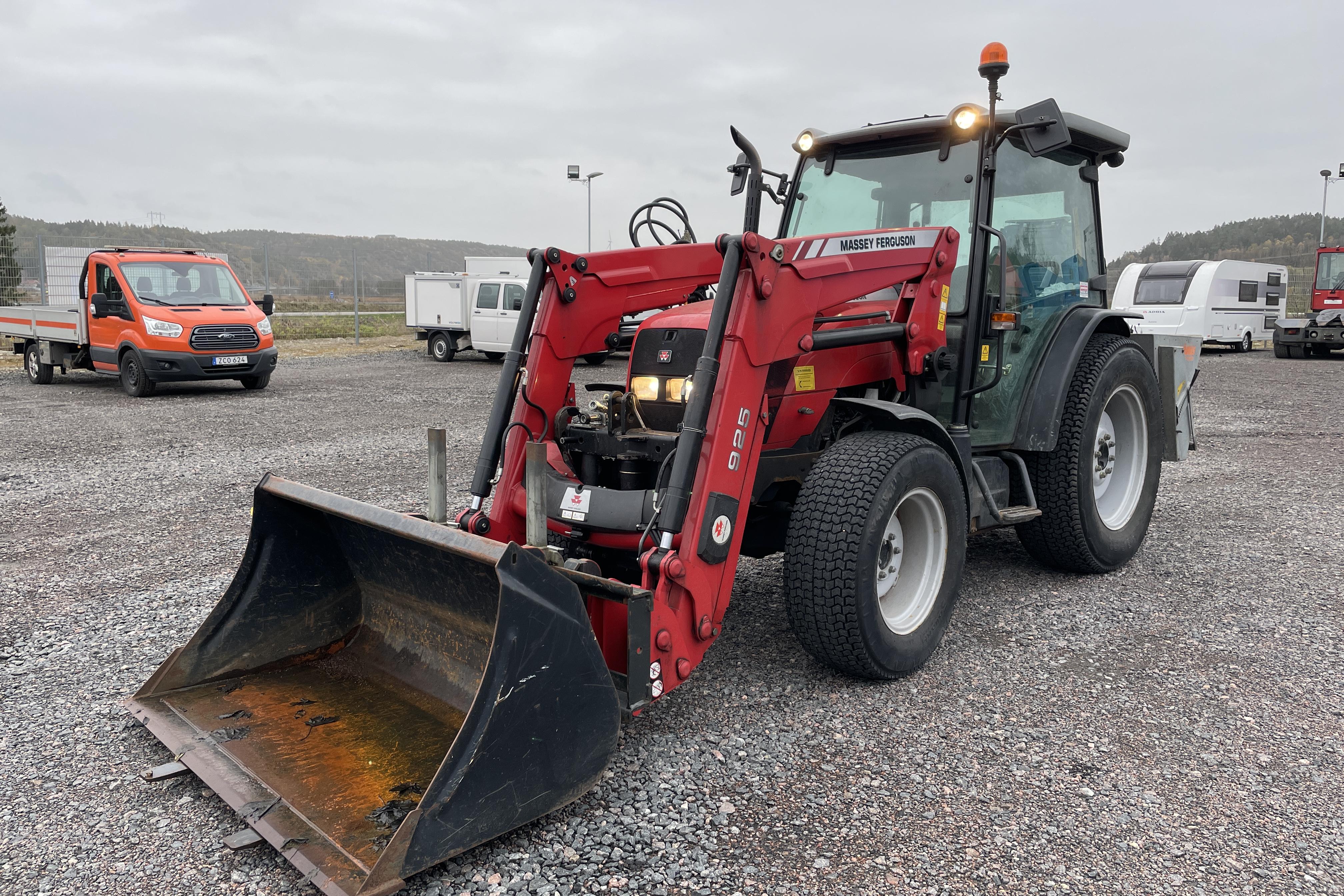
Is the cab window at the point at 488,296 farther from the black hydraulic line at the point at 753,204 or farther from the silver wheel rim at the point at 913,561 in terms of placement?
the silver wheel rim at the point at 913,561

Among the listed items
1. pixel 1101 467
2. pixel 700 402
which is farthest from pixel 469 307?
pixel 700 402

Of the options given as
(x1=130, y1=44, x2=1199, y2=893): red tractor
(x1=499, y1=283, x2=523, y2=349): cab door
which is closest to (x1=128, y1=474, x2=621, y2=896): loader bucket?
(x1=130, y1=44, x2=1199, y2=893): red tractor

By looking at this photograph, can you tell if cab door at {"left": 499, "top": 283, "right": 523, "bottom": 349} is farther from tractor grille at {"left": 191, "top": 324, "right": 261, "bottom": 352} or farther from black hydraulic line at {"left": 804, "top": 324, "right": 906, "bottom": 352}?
black hydraulic line at {"left": 804, "top": 324, "right": 906, "bottom": 352}

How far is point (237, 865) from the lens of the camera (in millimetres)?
2691

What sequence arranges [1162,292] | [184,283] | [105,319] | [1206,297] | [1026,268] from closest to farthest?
[1026,268]
[105,319]
[184,283]
[1206,297]
[1162,292]

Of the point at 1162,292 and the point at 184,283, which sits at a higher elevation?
the point at 1162,292

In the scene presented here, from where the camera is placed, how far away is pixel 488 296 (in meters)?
20.4

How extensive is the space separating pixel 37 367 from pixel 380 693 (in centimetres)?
1617

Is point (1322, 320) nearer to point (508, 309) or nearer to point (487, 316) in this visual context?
point (508, 309)

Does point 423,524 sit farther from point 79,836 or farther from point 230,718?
point 79,836

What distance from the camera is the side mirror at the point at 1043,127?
4141mm

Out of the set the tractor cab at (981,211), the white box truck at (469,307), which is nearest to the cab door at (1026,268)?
the tractor cab at (981,211)

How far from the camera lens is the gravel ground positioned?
2.70 meters

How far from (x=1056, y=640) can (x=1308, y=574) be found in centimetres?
214
